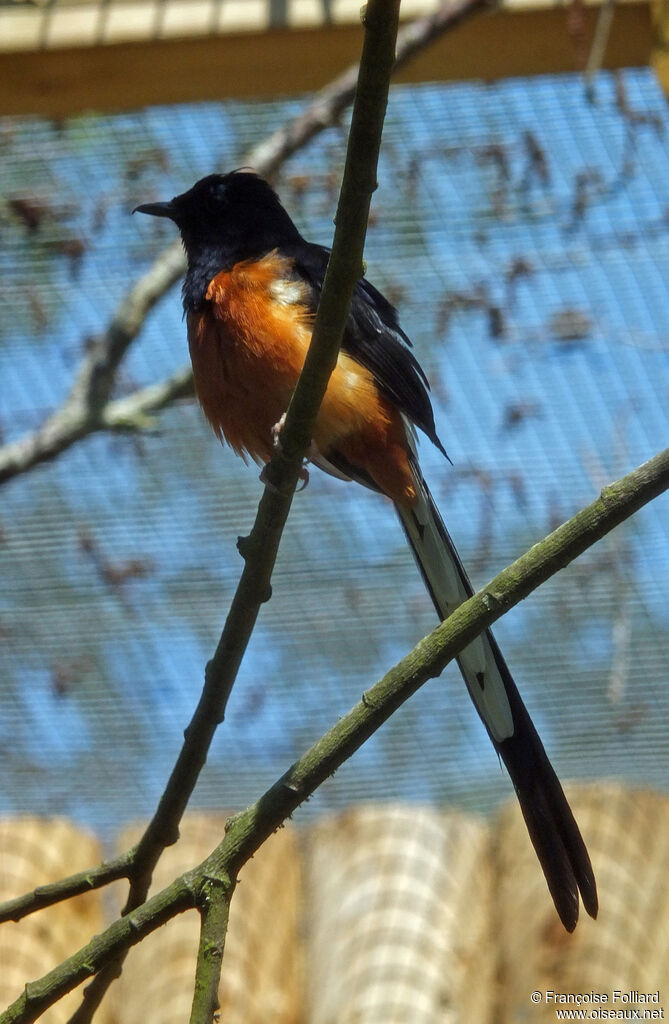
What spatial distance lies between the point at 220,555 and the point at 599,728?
1675mm

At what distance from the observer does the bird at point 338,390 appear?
→ 3.00 metres

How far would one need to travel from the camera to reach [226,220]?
360 cm

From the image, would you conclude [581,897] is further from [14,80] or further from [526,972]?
[14,80]

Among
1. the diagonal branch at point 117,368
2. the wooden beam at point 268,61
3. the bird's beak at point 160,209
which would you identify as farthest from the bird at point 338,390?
the diagonal branch at point 117,368

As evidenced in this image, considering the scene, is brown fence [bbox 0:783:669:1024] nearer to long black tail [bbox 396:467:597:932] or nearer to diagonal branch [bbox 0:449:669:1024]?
long black tail [bbox 396:467:597:932]

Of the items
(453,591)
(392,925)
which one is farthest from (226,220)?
(392,925)

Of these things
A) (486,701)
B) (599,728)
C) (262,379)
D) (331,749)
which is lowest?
(331,749)

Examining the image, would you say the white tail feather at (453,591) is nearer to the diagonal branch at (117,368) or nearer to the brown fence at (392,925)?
the brown fence at (392,925)

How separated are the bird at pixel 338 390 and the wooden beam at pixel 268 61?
73cm

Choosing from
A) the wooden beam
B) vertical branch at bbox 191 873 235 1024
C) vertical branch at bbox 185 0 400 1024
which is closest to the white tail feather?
vertical branch at bbox 185 0 400 1024

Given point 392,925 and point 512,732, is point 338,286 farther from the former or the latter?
point 392,925

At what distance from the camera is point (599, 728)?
16.1ft

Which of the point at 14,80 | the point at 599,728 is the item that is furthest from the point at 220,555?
the point at 14,80

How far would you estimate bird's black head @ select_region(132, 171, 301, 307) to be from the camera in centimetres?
342
